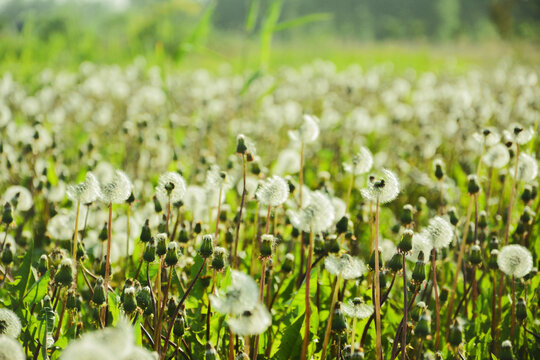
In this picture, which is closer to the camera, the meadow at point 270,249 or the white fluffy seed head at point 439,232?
the meadow at point 270,249

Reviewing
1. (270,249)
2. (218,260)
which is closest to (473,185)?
(270,249)

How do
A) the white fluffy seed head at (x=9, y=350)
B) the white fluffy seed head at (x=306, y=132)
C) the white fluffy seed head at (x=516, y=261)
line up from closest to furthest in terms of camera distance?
the white fluffy seed head at (x=9, y=350), the white fluffy seed head at (x=516, y=261), the white fluffy seed head at (x=306, y=132)

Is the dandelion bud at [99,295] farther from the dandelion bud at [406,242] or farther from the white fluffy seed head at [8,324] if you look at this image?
the dandelion bud at [406,242]

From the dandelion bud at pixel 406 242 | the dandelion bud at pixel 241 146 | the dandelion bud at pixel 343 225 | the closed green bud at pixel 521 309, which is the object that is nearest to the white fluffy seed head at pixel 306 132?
the dandelion bud at pixel 241 146

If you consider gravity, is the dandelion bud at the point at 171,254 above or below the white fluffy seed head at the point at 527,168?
below

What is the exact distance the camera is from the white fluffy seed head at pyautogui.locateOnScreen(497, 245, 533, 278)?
1659mm

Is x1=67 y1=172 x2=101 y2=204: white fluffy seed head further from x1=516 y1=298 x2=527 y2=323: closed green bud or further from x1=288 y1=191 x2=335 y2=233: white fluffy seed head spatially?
x1=516 y1=298 x2=527 y2=323: closed green bud

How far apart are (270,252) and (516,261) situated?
809 mm

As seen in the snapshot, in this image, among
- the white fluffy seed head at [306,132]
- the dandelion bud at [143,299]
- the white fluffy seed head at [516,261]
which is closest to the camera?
the dandelion bud at [143,299]

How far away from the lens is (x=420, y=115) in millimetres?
5242

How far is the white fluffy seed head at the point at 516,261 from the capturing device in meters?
1.66

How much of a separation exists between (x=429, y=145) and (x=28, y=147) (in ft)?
8.95

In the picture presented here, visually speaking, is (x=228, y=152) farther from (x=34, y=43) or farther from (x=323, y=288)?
(x=34, y=43)

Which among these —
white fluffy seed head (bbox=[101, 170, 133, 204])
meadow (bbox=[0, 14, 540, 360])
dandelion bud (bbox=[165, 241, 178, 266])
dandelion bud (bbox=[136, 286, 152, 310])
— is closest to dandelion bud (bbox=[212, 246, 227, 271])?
meadow (bbox=[0, 14, 540, 360])
